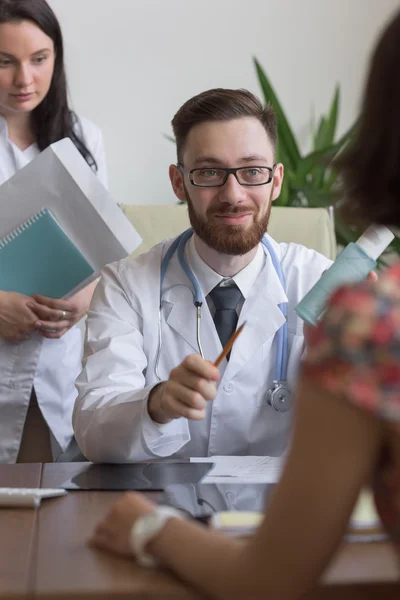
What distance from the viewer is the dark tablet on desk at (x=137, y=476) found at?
1439mm

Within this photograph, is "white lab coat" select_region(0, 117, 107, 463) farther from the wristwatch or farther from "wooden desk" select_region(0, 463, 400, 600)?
the wristwatch

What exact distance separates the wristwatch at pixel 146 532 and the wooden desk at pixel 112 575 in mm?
14

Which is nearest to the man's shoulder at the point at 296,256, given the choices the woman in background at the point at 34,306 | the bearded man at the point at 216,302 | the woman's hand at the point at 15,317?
the bearded man at the point at 216,302

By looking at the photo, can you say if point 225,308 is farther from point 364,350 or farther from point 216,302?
point 364,350

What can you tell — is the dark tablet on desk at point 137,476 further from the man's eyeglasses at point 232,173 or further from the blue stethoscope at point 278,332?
the man's eyeglasses at point 232,173

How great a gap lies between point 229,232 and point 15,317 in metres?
0.60

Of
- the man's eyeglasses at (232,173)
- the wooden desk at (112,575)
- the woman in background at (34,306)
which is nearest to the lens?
the wooden desk at (112,575)

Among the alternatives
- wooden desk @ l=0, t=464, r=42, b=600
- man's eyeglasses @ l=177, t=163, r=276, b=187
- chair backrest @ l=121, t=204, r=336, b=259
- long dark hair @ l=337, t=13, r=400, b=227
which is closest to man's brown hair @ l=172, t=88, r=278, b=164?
man's eyeglasses @ l=177, t=163, r=276, b=187

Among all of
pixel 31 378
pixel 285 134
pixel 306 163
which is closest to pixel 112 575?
pixel 31 378

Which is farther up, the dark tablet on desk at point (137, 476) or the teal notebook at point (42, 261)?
the teal notebook at point (42, 261)

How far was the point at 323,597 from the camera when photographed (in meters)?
0.96

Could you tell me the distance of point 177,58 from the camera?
3432 millimetres

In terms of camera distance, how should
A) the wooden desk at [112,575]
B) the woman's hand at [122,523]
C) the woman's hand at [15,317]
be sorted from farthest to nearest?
the woman's hand at [15,317] → the woman's hand at [122,523] → the wooden desk at [112,575]

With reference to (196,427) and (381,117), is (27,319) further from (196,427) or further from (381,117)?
(381,117)
